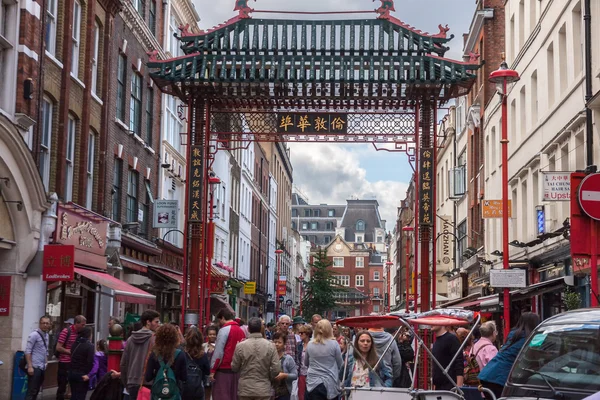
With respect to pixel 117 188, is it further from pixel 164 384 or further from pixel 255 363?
pixel 164 384

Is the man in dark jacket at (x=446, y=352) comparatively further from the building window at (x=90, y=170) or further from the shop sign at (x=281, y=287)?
the shop sign at (x=281, y=287)

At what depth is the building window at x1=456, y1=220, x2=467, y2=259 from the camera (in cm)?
4591

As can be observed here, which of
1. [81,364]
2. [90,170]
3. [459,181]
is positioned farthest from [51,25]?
[459,181]

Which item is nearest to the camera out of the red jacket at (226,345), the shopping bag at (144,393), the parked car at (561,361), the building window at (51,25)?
the parked car at (561,361)

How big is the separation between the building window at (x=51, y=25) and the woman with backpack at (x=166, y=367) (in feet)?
42.7

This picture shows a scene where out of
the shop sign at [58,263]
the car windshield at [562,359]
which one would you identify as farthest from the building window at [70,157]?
the car windshield at [562,359]

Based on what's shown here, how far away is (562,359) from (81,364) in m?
9.71

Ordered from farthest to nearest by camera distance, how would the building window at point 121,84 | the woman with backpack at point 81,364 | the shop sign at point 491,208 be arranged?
the building window at point 121,84 → the shop sign at point 491,208 → the woman with backpack at point 81,364

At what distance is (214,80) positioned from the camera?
2214 cm

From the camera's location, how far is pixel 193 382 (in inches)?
497

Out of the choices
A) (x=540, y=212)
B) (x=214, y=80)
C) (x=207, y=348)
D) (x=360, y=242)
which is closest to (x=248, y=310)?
(x=540, y=212)

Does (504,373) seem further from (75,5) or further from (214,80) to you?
(75,5)

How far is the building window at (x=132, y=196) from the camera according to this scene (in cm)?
3050

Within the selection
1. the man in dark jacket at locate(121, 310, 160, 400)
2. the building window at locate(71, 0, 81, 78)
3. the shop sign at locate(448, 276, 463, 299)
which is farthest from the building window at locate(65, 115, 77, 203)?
the shop sign at locate(448, 276, 463, 299)
